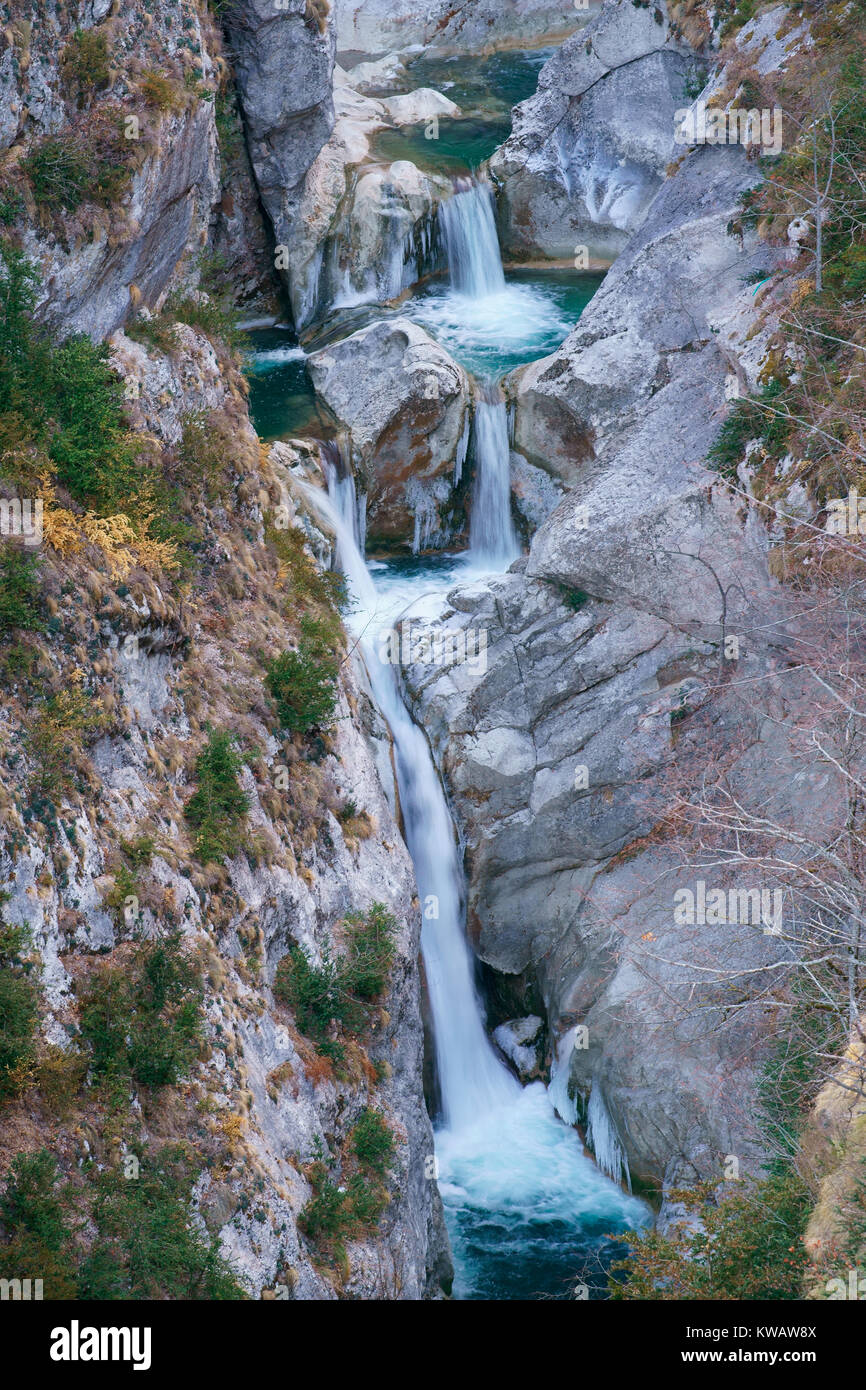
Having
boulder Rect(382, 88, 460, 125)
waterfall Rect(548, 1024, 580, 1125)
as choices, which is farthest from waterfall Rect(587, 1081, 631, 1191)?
boulder Rect(382, 88, 460, 125)

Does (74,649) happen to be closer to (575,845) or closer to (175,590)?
(175,590)

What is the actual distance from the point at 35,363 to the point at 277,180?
1412 cm

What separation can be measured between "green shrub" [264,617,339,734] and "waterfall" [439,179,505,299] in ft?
50.1

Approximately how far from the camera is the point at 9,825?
10172 mm

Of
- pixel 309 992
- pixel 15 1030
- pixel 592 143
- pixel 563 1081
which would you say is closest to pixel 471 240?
pixel 592 143

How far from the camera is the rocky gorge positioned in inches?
440

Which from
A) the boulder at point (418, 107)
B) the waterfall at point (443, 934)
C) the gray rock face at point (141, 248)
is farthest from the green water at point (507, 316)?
the waterfall at point (443, 934)

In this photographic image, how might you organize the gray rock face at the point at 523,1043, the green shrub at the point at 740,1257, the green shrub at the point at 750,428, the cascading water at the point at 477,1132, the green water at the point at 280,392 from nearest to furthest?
the green shrub at the point at 740,1257, the cascading water at the point at 477,1132, the green shrub at the point at 750,428, the gray rock face at the point at 523,1043, the green water at the point at 280,392

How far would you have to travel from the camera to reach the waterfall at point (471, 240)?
27109mm

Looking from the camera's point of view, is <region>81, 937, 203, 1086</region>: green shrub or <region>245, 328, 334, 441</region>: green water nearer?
<region>81, 937, 203, 1086</region>: green shrub

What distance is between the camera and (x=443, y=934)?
60.7 ft

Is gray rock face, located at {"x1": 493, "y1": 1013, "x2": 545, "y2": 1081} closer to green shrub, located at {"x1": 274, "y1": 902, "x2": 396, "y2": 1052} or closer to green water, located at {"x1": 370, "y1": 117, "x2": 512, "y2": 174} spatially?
green shrub, located at {"x1": 274, "y1": 902, "x2": 396, "y2": 1052}

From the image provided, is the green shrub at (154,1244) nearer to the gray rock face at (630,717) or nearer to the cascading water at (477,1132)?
the cascading water at (477,1132)

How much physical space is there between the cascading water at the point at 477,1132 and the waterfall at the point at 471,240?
9.92 m
